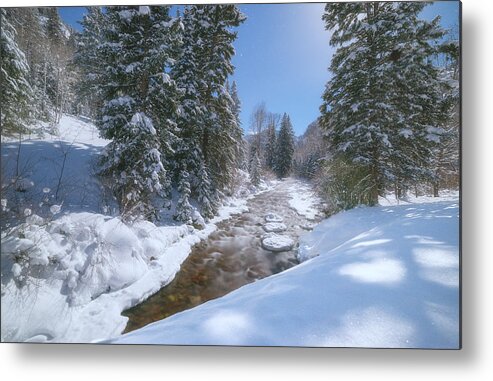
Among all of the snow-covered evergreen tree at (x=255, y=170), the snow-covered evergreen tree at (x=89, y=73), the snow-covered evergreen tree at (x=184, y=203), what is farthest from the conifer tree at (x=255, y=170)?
the snow-covered evergreen tree at (x=89, y=73)

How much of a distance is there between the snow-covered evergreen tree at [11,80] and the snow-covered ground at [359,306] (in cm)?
293

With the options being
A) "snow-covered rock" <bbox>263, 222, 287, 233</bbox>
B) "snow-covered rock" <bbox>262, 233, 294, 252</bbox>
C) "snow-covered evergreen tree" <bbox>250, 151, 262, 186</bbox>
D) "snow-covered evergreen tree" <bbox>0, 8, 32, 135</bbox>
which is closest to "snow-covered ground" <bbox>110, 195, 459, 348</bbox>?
"snow-covered rock" <bbox>262, 233, 294, 252</bbox>

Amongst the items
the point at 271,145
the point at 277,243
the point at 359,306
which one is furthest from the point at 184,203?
the point at 359,306

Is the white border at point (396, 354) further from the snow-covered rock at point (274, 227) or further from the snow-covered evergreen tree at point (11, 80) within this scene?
the snow-covered rock at point (274, 227)

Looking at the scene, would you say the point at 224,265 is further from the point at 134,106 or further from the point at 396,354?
the point at 134,106

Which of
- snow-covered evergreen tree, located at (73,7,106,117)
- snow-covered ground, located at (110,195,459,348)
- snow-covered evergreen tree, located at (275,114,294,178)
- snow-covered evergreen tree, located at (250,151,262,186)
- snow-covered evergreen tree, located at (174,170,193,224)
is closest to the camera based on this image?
snow-covered ground, located at (110,195,459,348)

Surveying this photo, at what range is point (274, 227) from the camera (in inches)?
216

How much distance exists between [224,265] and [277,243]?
1.28 meters

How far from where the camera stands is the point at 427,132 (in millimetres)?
2932

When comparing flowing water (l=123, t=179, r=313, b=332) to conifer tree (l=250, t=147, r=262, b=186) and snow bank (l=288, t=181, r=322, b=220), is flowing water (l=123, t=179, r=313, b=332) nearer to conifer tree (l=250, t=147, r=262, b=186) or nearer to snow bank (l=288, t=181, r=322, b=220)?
snow bank (l=288, t=181, r=322, b=220)

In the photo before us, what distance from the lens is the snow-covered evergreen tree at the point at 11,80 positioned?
2670 mm

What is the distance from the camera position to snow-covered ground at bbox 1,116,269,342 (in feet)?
8.02

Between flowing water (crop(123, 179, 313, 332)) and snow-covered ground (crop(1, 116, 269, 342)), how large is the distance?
0.25 metres

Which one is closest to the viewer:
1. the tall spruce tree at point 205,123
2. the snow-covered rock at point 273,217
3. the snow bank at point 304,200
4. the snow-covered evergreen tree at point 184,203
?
the snow bank at point 304,200
